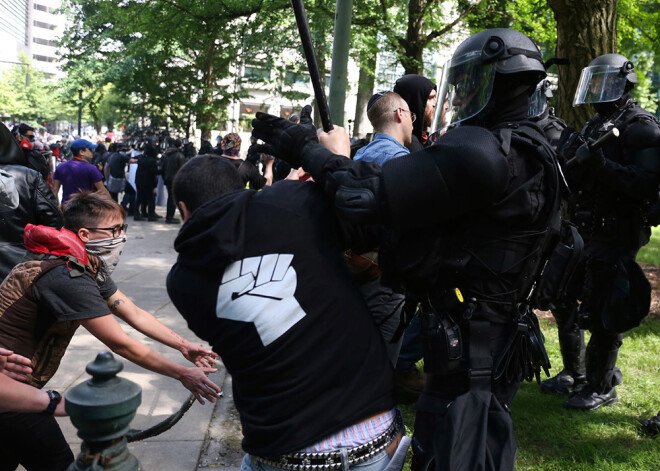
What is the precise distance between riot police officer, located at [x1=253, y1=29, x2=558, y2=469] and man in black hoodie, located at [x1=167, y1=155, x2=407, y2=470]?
0.58 feet

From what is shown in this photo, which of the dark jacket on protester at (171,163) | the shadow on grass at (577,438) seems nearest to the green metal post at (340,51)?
the shadow on grass at (577,438)

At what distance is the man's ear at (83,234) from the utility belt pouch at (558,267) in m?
1.89

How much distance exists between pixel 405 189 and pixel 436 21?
504 inches

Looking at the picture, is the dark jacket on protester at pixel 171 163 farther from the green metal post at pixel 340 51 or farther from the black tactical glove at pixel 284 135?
the black tactical glove at pixel 284 135

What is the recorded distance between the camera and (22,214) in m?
4.25

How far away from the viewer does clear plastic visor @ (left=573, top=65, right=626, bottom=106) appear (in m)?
4.40

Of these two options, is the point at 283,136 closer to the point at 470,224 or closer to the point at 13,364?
the point at 470,224

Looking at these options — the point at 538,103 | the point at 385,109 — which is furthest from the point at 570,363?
the point at 385,109

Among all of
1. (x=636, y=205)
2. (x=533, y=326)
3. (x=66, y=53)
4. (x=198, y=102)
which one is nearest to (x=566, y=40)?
(x=636, y=205)

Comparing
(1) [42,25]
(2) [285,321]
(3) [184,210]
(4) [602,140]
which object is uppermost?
(1) [42,25]

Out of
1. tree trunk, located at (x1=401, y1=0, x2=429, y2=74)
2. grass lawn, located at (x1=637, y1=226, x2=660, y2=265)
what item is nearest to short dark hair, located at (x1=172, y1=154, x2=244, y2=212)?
grass lawn, located at (x1=637, y1=226, x2=660, y2=265)

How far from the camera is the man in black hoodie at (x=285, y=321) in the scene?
1.72 meters

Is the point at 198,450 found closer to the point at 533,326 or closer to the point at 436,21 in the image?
the point at 533,326

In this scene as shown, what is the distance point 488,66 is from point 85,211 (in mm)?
1797
